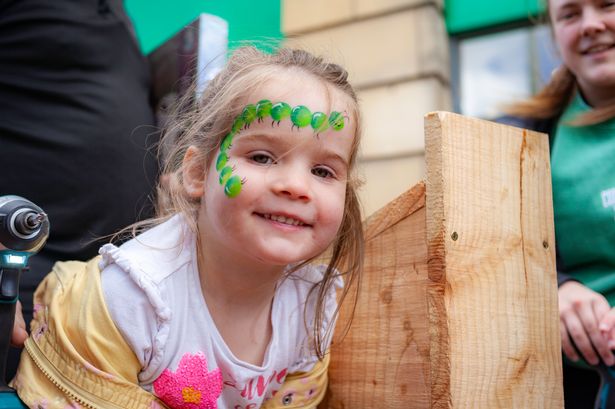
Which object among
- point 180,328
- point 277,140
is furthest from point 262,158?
point 180,328

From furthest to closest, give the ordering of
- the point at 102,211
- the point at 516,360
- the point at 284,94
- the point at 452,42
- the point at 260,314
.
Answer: the point at 452,42 < the point at 102,211 < the point at 260,314 < the point at 284,94 < the point at 516,360

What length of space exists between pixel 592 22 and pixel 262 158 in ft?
2.38

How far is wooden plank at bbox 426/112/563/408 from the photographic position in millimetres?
864

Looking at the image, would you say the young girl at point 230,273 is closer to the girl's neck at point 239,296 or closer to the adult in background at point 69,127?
the girl's neck at point 239,296

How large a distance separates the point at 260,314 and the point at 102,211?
0.44m

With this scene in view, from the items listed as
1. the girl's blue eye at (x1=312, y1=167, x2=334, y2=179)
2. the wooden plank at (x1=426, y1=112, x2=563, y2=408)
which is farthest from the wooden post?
the girl's blue eye at (x1=312, y1=167, x2=334, y2=179)

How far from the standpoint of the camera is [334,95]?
1070 millimetres

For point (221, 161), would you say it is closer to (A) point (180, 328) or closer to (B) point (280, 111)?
(B) point (280, 111)

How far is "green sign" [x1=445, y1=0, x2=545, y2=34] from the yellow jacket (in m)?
2.29

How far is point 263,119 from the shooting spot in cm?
101

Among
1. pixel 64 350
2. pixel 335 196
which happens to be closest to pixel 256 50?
pixel 335 196

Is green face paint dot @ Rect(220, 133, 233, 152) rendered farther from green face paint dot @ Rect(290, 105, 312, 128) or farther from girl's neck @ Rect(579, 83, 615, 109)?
girl's neck @ Rect(579, 83, 615, 109)

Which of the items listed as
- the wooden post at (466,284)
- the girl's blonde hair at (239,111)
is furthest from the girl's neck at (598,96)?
the girl's blonde hair at (239,111)

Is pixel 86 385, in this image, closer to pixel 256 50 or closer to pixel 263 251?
pixel 263 251
